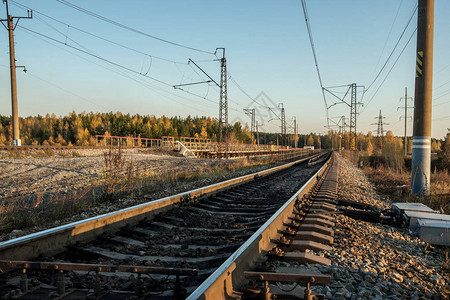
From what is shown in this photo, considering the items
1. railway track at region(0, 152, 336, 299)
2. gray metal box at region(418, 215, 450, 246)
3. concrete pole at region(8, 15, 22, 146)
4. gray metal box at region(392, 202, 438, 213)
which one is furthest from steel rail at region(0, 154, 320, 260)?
concrete pole at region(8, 15, 22, 146)

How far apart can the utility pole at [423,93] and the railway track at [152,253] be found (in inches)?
215

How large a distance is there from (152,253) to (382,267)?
2.36 metres

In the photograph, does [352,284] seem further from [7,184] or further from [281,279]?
[7,184]

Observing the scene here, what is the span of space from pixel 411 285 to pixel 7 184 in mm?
11209

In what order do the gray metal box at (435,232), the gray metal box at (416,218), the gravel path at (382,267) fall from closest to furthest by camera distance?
the gravel path at (382,267) < the gray metal box at (435,232) < the gray metal box at (416,218)

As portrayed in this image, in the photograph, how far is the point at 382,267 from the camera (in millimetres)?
3281

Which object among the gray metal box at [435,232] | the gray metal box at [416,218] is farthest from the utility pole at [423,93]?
the gray metal box at [435,232]

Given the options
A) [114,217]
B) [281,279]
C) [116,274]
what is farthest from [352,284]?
[114,217]

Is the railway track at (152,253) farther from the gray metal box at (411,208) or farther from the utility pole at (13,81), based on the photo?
the utility pole at (13,81)

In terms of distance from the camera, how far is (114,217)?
427 centimetres

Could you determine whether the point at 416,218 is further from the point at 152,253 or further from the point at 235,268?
the point at 152,253

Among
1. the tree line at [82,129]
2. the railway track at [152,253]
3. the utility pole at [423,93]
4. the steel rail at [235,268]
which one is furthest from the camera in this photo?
the tree line at [82,129]

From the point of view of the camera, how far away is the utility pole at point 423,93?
9.59 m

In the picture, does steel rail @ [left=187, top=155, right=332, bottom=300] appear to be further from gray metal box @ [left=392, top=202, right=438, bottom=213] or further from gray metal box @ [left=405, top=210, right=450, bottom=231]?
gray metal box @ [left=392, top=202, right=438, bottom=213]
